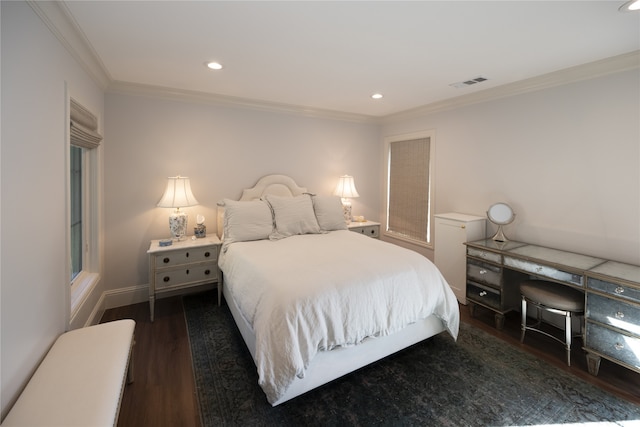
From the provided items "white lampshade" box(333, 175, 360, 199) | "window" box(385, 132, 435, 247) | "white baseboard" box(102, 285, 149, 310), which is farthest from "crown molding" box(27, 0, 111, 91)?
"window" box(385, 132, 435, 247)

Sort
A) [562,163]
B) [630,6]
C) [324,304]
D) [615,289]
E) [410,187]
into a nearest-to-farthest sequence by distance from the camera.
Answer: [630,6] → [324,304] → [615,289] → [562,163] → [410,187]

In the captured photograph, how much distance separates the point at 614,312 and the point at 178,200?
3.86 meters

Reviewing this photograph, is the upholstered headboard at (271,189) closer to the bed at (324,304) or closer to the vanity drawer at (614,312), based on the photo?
the bed at (324,304)

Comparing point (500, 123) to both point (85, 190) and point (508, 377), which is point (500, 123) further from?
point (85, 190)

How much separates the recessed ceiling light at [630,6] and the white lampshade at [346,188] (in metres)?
2.96

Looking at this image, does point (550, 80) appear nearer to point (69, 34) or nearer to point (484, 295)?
point (484, 295)

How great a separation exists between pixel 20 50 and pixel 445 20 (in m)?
2.32

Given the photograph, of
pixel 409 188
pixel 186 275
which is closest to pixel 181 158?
pixel 186 275

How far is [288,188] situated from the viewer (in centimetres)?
389

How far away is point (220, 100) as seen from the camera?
11.1ft

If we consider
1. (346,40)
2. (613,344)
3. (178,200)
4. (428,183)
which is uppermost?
(346,40)

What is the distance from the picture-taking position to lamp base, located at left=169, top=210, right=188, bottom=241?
10.0 ft

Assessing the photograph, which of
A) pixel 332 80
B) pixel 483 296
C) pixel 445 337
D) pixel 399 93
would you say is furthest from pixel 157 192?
pixel 483 296

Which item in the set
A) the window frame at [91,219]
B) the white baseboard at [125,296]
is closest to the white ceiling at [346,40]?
the window frame at [91,219]
